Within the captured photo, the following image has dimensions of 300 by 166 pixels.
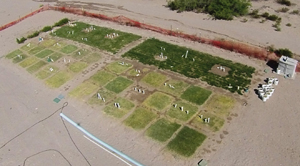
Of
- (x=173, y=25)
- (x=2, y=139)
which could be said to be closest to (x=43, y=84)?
(x=2, y=139)

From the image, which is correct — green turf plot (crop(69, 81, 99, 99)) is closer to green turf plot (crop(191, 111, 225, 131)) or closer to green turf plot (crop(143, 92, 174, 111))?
green turf plot (crop(143, 92, 174, 111))

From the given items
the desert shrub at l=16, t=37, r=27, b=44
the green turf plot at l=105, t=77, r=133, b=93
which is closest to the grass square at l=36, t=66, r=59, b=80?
the green turf plot at l=105, t=77, r=133, b=93

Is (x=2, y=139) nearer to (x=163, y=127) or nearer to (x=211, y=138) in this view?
(x=163, y=127)

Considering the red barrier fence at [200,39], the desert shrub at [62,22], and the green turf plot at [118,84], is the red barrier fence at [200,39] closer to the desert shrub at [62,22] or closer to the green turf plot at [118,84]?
the desert shrub at [62,22]

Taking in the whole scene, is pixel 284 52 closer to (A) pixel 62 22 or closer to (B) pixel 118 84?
(B) pixel 118 84

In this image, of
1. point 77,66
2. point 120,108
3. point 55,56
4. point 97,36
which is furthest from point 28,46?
point 120,108
